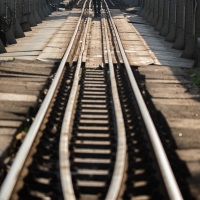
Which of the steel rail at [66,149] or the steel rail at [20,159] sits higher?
the steel rail at [20,159]

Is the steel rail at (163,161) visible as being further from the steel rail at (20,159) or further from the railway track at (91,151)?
the steel rail at (20,159)

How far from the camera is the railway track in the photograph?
437 centimetres

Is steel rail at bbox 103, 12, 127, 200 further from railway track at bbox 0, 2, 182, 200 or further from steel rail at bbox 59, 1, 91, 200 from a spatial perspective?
steel rail at bbox 59, 1, 91, 200

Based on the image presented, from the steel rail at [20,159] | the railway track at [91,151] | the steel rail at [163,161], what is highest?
the steel rail at [20,159]

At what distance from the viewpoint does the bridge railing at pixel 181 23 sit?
12.7 m

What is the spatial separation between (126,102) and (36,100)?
177 centimetres

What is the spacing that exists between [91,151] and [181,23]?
11490 millimetres

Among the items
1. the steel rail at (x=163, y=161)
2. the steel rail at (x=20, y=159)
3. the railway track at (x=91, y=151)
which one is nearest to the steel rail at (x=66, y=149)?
the railway track at (x=91, y=151)

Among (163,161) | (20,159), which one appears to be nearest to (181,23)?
(163,161)

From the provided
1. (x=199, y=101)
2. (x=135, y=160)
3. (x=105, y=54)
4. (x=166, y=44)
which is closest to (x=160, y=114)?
(x=199, y=101)

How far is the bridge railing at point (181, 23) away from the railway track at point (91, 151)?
472 centimetres

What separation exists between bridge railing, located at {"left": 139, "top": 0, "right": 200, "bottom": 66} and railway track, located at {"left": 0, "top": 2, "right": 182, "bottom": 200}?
186 inches

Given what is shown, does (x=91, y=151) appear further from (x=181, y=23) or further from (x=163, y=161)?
(x=181, y=23)

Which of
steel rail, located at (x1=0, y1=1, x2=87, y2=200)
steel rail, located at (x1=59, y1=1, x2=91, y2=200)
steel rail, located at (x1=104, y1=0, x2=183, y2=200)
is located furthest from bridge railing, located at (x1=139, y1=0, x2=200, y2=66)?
steel rail, located at (x1=0, y1=1, x2=87, y2=200)
